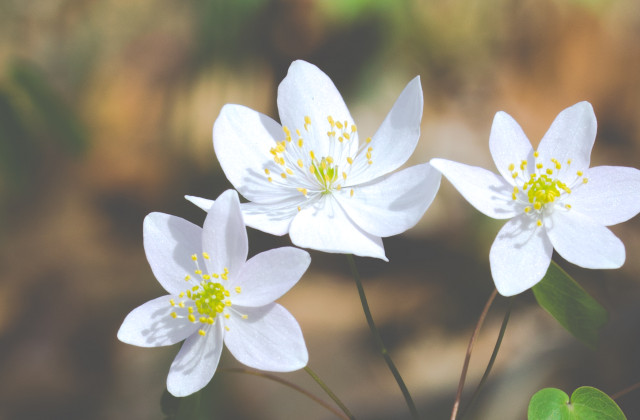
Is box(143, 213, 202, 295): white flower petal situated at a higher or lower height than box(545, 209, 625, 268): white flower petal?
higher

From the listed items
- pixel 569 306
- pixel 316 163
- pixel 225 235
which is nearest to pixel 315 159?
pixel 316 163

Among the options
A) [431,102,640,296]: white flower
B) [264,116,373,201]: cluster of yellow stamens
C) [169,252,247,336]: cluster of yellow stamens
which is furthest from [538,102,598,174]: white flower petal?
[169,252,247,336]: cluster of yellow stamens

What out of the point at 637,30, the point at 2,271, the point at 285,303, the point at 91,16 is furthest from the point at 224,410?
the point at 637,30

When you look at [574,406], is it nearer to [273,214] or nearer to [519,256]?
[519,256]

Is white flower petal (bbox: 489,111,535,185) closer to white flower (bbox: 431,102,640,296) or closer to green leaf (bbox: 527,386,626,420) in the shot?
white flower (bbox: 431,102,640,296)

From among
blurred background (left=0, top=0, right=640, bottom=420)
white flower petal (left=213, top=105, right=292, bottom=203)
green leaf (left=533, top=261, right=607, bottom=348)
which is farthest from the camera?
blurred background (left=0, top=0, right=640, bottom=420)

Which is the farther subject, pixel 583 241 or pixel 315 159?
pixel 315 159
